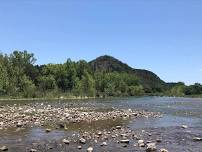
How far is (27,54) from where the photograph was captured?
162 meters

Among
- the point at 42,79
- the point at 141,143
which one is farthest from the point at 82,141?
the point at 42,79

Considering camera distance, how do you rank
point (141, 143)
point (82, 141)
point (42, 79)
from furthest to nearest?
point (42, 79) → point (82, 141) → point (141, 143)

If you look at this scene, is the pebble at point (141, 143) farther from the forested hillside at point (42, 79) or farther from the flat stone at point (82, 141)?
the forested hillside at point (42, 79)

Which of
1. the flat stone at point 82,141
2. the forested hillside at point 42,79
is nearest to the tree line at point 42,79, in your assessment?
the forested hillside at point 42,79

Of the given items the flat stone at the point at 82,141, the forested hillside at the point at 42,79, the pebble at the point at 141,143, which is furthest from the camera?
the forested hillside at the point at 42,79

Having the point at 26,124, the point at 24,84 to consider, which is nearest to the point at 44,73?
the point at 24,84

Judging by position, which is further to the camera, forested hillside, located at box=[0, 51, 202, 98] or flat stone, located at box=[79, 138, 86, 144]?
forested hillside, located at box=[0, 51, 202, 98]

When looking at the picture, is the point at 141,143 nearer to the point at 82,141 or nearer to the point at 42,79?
the point at 82,141

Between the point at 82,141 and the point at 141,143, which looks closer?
the point at 141,143

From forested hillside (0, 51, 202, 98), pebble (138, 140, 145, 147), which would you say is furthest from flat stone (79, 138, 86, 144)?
forested hillside (0, 51, 202, 98)

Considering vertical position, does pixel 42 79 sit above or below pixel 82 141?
above

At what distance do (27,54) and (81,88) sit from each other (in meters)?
28.7

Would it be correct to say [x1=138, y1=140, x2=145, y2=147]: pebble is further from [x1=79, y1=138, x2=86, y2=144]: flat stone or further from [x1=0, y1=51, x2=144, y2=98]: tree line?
[x1=0, y1=51, x2=144, y2=98]: tree line

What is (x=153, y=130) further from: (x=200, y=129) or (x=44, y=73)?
(x=44, y=73)
